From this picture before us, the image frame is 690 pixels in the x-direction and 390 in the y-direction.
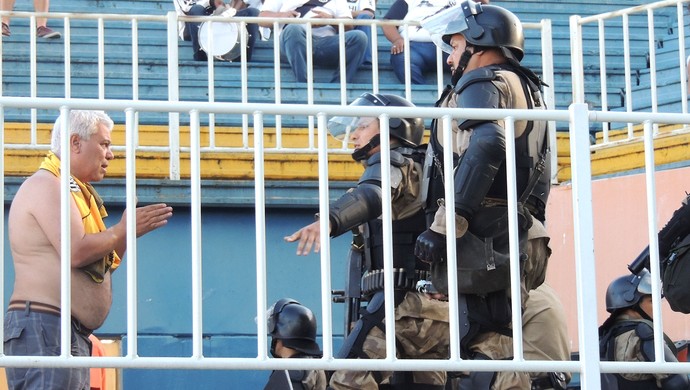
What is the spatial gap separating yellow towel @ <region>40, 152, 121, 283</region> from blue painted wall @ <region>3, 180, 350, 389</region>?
2.79m

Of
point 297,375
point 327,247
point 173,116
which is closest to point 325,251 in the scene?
point 327,247

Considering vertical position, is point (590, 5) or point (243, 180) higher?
point (590, 5)

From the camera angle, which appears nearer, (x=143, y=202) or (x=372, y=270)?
(x=372, y=270)

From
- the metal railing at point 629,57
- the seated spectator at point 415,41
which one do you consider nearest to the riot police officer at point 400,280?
the metal railing at point 629,57

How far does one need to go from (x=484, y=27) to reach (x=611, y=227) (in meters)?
3.54

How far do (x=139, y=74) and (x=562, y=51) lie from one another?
3.40m

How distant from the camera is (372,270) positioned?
22.4 ft

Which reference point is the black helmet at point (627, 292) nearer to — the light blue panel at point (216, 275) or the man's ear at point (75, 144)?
the light blue panel at point (216, 275)

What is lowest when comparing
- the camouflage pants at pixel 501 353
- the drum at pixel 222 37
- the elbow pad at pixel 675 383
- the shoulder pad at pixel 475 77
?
the elbow pad at pixel 675 383

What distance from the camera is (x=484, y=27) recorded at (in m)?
6.09

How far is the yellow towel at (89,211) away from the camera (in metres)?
5.85

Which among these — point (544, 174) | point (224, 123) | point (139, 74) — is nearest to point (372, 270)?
point (544, 174)

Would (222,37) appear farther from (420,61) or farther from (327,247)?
(327,247)

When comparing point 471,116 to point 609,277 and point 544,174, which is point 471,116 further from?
point 609,277
